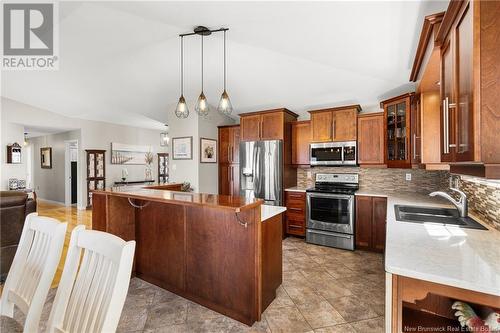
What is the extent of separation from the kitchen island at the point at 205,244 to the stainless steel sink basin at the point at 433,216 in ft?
3.71

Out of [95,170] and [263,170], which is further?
[95,170]

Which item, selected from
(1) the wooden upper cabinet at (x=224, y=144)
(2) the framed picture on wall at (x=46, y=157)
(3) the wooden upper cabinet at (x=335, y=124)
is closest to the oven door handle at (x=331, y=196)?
(3) the wooden upper cabinet at (x=335, y=124)

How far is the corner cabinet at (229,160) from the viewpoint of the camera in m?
5.02

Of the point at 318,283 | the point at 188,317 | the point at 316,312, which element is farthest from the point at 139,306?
the point at 318,283

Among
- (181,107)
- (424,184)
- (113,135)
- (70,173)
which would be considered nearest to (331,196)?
(424,184)

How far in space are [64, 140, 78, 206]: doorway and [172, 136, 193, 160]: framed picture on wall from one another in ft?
13.2

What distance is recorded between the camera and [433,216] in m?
2.12

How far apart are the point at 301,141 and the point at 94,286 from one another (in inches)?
151

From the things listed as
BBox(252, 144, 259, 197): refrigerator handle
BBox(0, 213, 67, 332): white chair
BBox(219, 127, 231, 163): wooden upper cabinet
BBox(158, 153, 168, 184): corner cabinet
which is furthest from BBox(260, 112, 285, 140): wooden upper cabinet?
BBox(158, 153, 168, 184): corner cabinet

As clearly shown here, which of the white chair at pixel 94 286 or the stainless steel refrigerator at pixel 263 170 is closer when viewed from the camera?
the white chair at pixel 94 286

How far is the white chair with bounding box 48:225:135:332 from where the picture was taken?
88cm

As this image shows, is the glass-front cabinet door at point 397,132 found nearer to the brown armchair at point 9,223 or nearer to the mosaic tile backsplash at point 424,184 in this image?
the mosaic tile backsplash at point 424,184

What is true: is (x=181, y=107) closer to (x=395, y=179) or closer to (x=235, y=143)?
(x=235, y=143)

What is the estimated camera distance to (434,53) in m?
1.64
